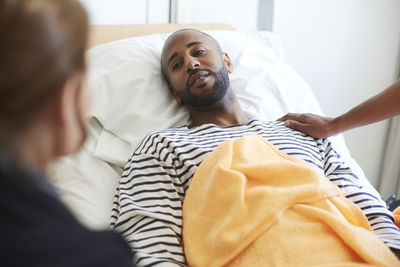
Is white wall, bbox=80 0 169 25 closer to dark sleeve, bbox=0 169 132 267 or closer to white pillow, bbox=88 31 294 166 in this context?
white pillow, bbox=88 31 294 166

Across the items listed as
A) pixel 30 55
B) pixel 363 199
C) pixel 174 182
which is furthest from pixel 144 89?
pixel 30 55

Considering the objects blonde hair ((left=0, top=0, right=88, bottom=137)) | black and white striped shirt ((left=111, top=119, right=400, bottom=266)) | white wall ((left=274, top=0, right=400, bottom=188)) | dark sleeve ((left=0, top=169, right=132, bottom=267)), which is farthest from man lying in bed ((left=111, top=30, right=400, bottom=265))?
white wall ((left=274, top=0, right=400, bottom=188))

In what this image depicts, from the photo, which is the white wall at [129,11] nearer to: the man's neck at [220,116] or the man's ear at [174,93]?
the man's ear at [174,93]

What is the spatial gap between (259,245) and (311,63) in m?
1.75

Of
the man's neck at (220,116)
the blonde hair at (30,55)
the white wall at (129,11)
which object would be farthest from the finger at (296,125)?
the blonde hair at (30,55)

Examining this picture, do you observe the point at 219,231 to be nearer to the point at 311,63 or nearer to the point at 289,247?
the point at 289,247

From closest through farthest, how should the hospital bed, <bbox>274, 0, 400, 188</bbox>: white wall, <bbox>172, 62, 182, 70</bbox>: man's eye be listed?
the hospital bed
<bbox>172, 62, 182, 70</bbox>: man's eye
<bbox>274, 0, 400, 188</bbox>: white wall

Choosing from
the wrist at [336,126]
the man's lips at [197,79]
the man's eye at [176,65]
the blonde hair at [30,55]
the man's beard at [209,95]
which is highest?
the blonde hair at [30,55]

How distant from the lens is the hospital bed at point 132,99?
4.22 feet

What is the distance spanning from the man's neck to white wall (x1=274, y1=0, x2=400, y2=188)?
3.48 ft

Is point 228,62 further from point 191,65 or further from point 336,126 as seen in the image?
point 336,126

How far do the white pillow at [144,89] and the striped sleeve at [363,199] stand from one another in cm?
35

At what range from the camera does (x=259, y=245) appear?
1.00 m

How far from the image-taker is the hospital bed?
129 centimetres
